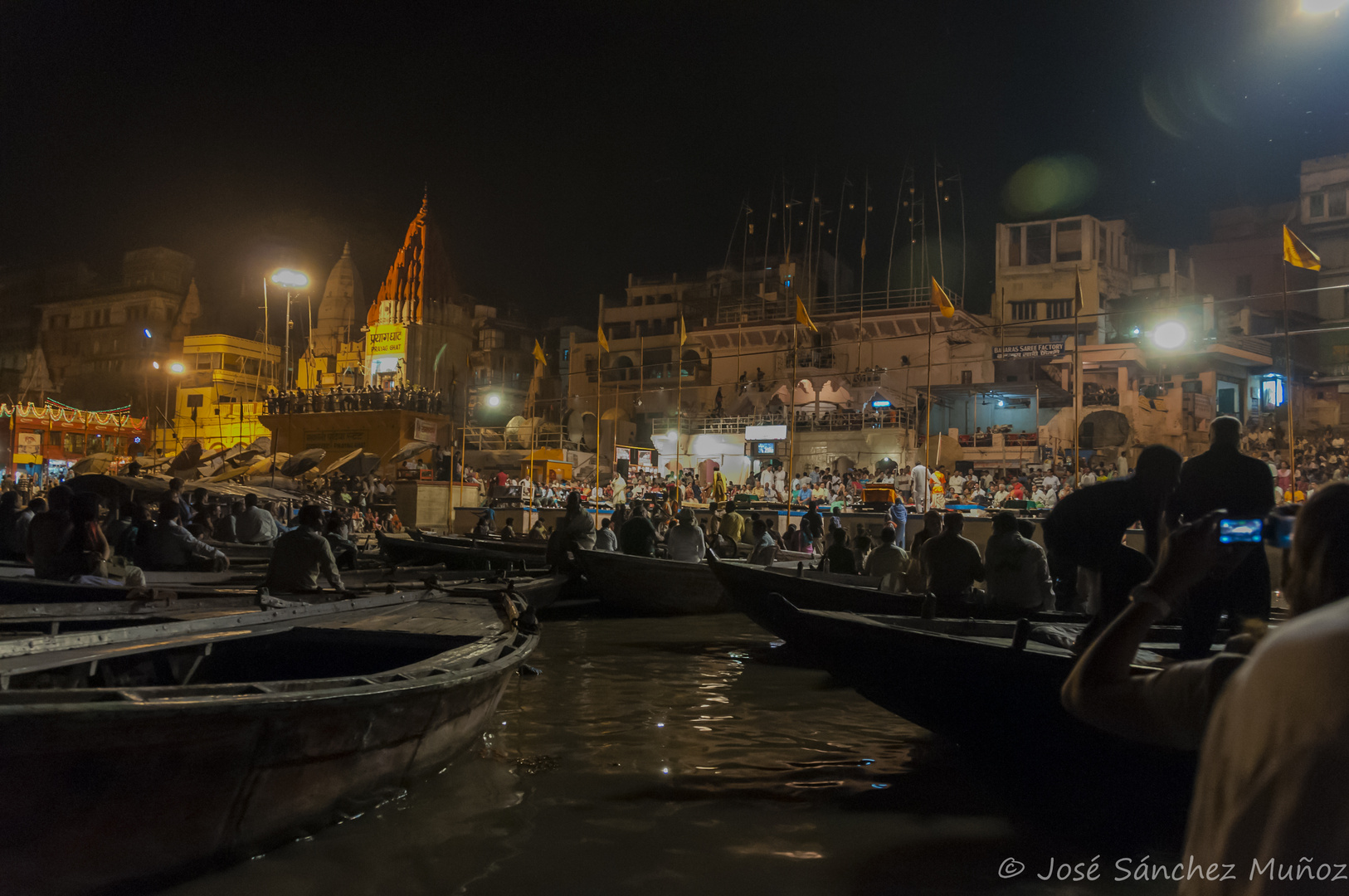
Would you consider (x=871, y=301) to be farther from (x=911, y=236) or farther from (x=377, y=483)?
(x=377, y=483)

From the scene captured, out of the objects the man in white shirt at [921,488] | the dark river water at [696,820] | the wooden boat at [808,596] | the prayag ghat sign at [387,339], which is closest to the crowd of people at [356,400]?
the prayag ghat sign at [387,339]

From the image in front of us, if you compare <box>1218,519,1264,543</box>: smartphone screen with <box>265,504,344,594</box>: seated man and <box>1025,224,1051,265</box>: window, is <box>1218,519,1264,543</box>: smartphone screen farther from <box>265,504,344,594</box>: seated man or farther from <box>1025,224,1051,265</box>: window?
<box>1025,224,1051,265</box>: window

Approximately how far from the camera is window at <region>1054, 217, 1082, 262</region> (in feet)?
146

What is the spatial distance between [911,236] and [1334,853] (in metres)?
43.8

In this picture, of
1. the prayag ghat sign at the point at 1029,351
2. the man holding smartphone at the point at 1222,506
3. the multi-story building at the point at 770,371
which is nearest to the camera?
the man holding smartphone at the point at 1222,506

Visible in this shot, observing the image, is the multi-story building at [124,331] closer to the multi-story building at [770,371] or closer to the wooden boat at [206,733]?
the multi-story building at [770,371]

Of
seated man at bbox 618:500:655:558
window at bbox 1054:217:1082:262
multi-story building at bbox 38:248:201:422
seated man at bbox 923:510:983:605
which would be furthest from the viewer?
multi-story building at bbox 38:248:201:422

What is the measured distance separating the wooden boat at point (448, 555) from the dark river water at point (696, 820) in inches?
338

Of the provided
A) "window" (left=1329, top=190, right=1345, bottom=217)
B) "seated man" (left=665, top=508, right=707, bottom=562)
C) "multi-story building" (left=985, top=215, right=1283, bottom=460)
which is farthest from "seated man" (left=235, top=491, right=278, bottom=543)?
"window" (left=1329, top=190, right=1345, bottom=217)

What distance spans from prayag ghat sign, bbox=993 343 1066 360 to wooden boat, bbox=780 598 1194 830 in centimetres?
3318

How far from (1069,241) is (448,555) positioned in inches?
1527

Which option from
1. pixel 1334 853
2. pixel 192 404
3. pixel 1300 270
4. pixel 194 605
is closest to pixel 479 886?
pixel 1334 853

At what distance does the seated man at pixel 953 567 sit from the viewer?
8.68 metres

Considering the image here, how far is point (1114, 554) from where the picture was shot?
452 centimetres
